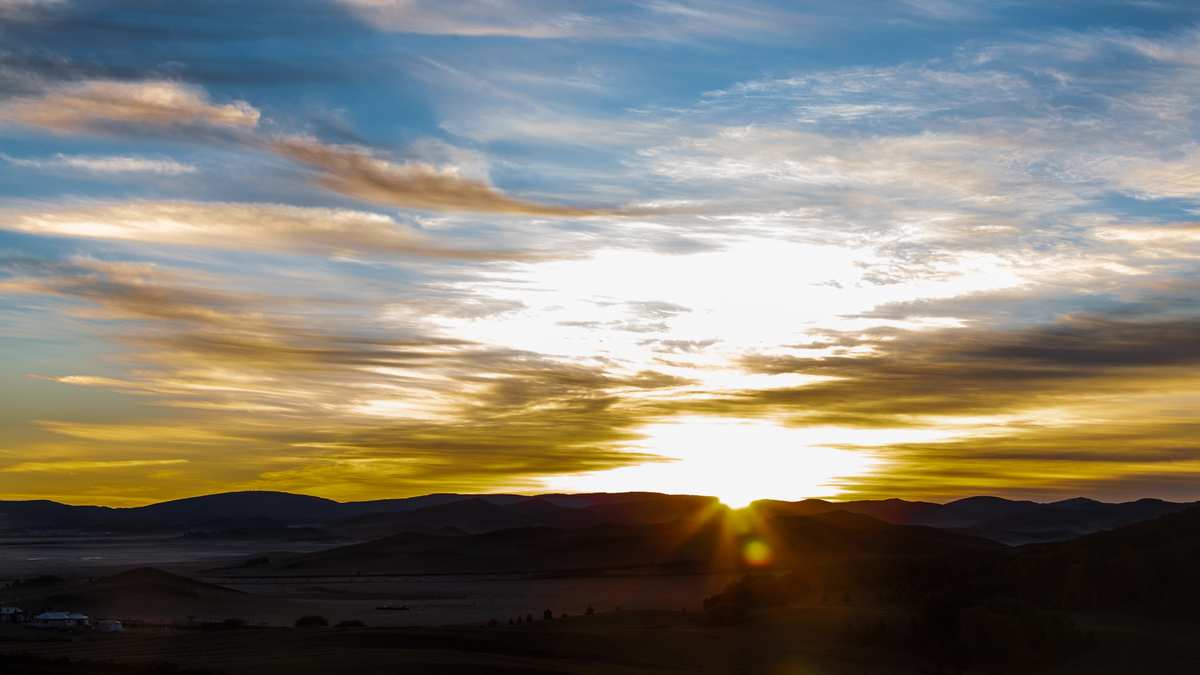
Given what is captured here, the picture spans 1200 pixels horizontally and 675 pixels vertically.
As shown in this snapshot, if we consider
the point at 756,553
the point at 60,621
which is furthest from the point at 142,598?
the point at 756,553

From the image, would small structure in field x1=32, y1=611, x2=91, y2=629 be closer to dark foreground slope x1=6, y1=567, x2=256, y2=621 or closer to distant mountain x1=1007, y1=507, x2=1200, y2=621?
dark foreground slope x1=6, y1=567, x2=256, y2=621

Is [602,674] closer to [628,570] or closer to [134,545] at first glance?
[628,570]

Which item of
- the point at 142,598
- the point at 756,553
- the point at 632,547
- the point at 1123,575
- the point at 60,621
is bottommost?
the point at 60,621

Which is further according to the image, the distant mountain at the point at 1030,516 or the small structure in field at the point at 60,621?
the distant mountain at the point at 1030,516

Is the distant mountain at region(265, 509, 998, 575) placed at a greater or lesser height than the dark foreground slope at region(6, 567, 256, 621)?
greater

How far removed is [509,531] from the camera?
4318 inches

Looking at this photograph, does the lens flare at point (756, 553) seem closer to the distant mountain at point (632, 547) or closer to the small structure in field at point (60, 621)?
the distant mountain at point (632, 547)

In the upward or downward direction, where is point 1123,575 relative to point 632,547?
downward

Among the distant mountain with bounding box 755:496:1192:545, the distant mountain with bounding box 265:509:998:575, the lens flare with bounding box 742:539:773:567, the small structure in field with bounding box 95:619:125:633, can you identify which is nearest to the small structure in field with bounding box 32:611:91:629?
the small structure in field with bounding box 95:619:125:633

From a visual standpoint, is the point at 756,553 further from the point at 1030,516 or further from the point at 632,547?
the point at 1030,516

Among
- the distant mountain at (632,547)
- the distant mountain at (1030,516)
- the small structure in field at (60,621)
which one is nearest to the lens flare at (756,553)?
the distant mountain at (632,547)

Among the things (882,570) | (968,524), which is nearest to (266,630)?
(882,570)

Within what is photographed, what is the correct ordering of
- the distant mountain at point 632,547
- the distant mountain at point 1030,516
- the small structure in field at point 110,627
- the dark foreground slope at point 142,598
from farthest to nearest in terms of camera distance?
the distant mountain at point 1030,516, the distant mountain at point 632,547, the dark foreground slope at point 142,598, the small structure in field at point 110,627

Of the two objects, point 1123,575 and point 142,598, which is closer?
point 1123,575
